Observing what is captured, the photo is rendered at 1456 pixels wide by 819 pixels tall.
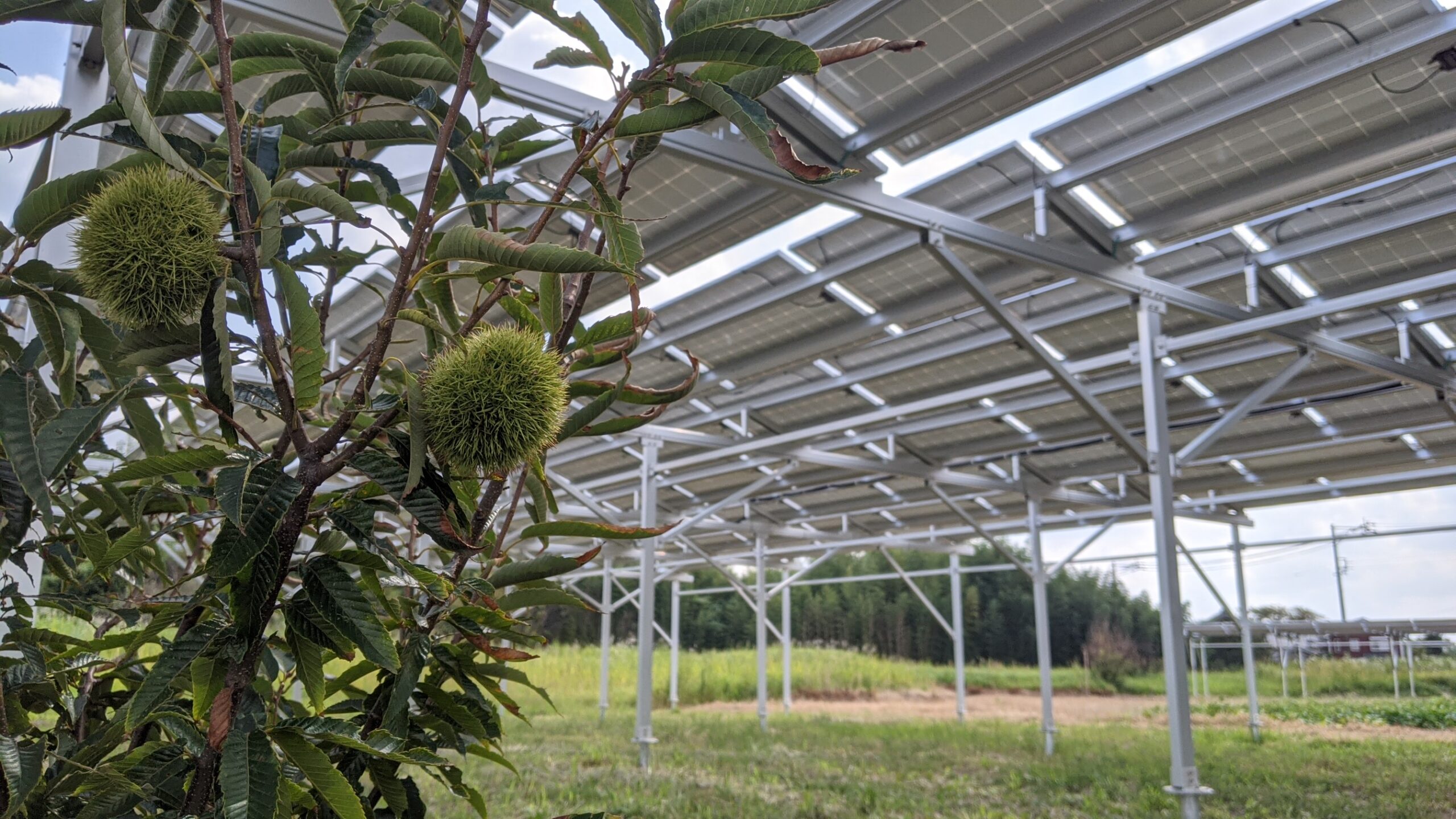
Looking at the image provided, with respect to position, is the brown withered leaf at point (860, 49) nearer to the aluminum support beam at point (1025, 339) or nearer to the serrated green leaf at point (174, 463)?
the serrated green leaf at point (174, 463)

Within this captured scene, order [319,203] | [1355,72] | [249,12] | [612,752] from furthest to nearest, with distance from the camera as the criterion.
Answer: [612,752] < [1355,72] < [249,12] < [319,203]

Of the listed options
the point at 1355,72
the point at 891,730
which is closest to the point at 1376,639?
the point at 891,730

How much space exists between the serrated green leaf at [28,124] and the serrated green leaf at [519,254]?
35 centimetres

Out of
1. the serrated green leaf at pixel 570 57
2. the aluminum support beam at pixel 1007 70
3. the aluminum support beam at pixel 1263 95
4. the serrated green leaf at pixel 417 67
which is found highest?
the aluminum support beam at pixel 1263 95

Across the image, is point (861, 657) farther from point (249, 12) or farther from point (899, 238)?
point (249, 12)

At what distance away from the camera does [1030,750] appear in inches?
352

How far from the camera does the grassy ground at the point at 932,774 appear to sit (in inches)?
229

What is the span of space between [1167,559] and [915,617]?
1893 cm

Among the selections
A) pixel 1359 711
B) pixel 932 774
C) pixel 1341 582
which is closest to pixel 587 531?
pixel 932 774

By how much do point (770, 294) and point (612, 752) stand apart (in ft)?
15.8

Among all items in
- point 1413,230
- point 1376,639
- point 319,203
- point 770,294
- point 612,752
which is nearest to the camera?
point 319,203

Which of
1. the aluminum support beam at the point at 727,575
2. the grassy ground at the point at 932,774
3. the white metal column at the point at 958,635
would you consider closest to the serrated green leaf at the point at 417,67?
the grassy ground at the point at 932,774

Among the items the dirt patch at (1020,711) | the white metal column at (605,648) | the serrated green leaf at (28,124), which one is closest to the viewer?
the serrated green leaf at (28,124)

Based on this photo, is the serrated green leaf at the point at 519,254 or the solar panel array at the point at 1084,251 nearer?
the serrated green leaf at the point at 519,254
